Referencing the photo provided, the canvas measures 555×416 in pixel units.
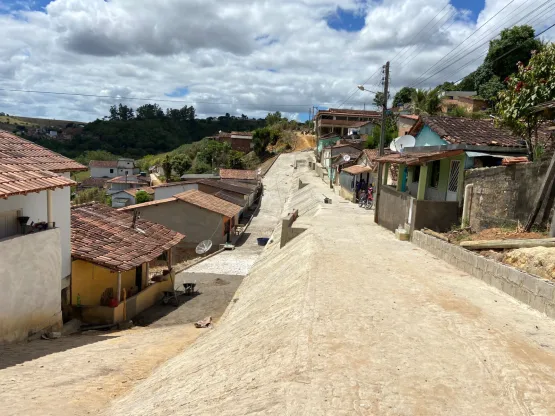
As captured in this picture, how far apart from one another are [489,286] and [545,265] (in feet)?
4.76

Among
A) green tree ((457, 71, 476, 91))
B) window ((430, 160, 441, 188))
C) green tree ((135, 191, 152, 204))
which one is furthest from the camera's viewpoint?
green tree ((457, 71, 476, 91))

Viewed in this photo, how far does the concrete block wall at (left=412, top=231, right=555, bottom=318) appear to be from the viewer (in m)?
7.60

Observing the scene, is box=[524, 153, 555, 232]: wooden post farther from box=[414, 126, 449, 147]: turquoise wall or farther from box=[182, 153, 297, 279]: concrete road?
box=[182, 153, 297, 279]: concrete road

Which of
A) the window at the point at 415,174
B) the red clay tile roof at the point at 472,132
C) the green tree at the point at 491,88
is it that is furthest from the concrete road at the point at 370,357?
the green tree at the point at 491,88

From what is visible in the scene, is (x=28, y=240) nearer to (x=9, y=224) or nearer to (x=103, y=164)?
(x=9, y=224)

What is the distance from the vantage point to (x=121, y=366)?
8.03m

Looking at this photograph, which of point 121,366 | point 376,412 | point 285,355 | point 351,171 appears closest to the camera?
point 376,412

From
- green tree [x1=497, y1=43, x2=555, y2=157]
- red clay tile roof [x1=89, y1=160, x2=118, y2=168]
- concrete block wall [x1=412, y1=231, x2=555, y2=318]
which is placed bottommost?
red clay tile roof [x1=89, y1=160, x2=118, y2=168]

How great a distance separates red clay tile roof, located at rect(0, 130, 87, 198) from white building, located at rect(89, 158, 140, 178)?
70997 millimetres

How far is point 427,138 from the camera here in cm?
1836

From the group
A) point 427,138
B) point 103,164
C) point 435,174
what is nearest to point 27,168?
point 435,174

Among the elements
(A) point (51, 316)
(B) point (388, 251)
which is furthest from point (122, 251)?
(B) point (388, 251)

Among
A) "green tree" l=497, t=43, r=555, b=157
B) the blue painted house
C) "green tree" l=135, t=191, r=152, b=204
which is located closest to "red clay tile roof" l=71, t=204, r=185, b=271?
the blue painted house

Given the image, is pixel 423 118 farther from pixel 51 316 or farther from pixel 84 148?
pixel 84 148
